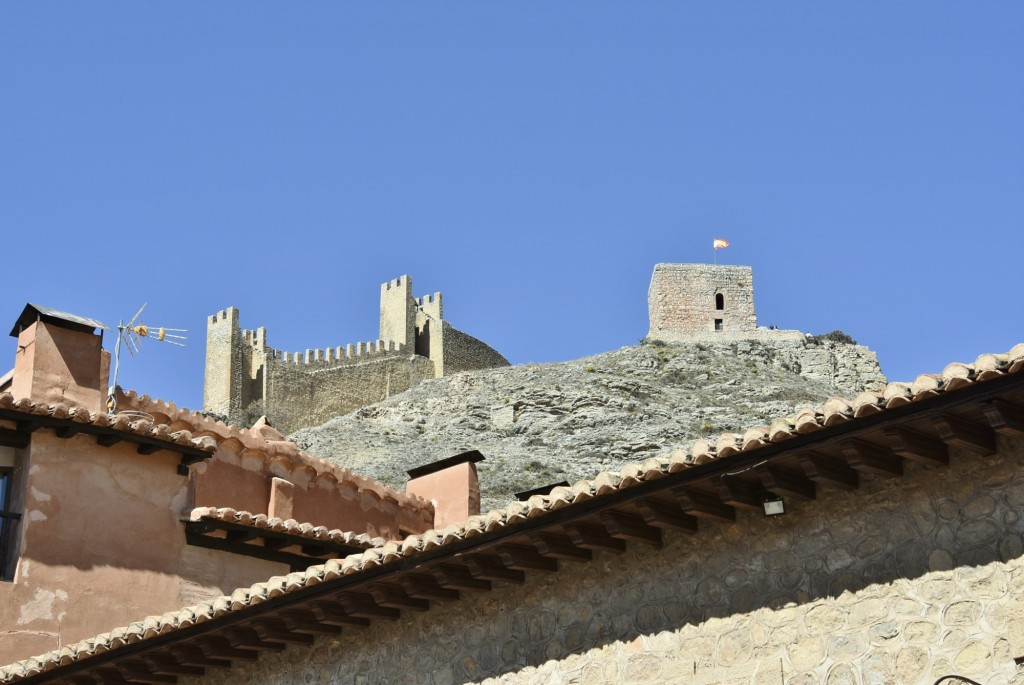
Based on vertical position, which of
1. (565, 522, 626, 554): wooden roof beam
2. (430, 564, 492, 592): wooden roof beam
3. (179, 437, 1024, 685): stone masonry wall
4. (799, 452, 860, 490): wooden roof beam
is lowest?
(179, 437, 1024, 685): stone masonry wall

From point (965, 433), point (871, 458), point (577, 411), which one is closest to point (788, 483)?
point (871, 458)

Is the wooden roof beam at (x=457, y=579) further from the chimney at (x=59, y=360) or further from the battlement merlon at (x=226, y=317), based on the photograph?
the battlement merlon at (x=226, y=317)

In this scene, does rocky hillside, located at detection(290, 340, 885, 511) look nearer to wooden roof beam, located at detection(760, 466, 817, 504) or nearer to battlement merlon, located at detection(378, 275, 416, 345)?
battlement merlon, located at detection(378, 275, 416, 345)

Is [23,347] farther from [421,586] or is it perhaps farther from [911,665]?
[911,665]

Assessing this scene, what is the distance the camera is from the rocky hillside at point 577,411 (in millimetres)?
48906

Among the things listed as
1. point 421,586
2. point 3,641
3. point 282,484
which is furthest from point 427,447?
point 421,586

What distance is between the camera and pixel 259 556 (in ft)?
54.2

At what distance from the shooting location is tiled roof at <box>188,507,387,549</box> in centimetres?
1591

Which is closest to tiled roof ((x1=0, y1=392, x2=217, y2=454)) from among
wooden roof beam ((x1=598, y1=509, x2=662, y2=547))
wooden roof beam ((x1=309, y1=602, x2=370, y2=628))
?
wooden roof beam ((x1=309, y1=602, x2=370, y2=628))

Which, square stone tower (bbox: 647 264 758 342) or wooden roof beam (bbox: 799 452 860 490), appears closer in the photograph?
wooden roof beam (bbox: 799 452 860 490)

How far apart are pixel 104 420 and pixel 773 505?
8.27 metres

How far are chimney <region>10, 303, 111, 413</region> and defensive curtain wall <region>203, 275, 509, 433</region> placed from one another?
5389 centimetres

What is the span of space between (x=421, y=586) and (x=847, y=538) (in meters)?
3.39

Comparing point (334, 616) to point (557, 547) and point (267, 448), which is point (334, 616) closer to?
point (557, 547)
